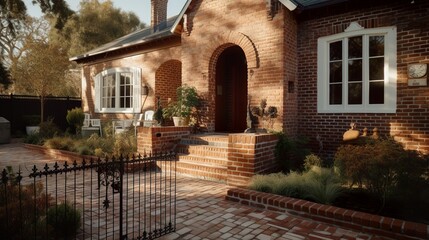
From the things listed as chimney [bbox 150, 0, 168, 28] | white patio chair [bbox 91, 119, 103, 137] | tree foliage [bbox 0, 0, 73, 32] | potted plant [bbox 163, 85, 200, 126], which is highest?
chimney [bbox 150, 0, 168, 28]

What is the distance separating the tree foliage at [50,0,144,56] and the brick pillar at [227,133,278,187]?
2287cm

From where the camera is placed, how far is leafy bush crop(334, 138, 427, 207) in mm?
4055

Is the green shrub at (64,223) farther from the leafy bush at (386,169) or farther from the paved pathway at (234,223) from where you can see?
the leafy bush at (386,169)

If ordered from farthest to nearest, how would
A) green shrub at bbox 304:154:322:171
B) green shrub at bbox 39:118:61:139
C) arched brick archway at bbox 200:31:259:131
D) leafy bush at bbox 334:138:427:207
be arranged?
green shrub at bbox 39:118:61:139, arched brick archway at bbox 200:31:259:131, green shrub at bbox 304:154:322:171, leafy bush at bbox 334:138:427:207

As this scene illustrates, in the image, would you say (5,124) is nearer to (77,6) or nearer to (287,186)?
(287,186)

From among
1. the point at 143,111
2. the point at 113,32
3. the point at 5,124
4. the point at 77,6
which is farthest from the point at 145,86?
the point at 77,6

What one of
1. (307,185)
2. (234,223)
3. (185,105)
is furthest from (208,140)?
(234,223)

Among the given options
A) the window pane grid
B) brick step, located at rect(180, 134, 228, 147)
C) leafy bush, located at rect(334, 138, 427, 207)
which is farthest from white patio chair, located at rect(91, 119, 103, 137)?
leafy bush, located at rect(334, 138, 427, 207)

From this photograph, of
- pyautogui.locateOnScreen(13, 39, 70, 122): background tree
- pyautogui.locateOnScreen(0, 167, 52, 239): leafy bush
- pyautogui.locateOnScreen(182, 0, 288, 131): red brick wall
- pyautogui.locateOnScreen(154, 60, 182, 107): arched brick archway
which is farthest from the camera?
pyautogui.locateOnScreen(13, 39, 70, 122): background tree

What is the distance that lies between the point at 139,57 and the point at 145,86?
137cm

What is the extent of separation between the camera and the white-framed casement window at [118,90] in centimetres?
1212

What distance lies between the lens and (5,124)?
42.2 ft

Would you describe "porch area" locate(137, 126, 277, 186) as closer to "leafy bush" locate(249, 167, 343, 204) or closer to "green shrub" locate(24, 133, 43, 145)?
"leafy bush" locate(249, 167, 343, 204)

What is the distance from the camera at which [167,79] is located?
39.1 feet
